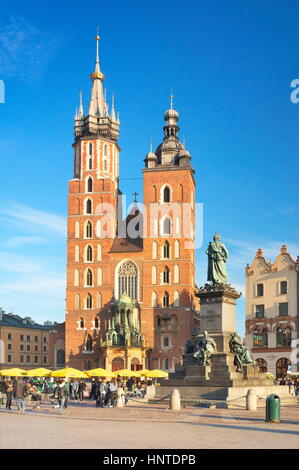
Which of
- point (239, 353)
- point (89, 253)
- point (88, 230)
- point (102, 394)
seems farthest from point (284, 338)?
point (102, 394)

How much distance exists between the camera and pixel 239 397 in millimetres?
31406

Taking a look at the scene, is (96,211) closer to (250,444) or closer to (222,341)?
(222,341)

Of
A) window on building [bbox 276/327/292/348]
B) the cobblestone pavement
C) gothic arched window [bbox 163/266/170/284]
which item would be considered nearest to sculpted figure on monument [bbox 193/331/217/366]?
the cobblestone pavement

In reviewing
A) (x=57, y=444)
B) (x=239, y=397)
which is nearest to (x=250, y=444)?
(x=57, y=444)

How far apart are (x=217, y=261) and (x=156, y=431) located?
1925 cm

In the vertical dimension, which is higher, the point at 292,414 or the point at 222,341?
the point at 222,341

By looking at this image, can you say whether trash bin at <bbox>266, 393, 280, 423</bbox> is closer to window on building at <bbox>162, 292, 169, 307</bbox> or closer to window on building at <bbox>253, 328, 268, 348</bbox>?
window on building at <bbox>253, 328, 268, 348</bbox>

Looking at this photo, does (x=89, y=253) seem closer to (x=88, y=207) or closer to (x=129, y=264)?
(x=129, y=264)

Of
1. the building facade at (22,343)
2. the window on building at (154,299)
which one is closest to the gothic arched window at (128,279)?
the window on building at (154,299)

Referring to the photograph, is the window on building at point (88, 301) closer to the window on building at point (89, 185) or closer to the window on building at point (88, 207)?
the window on building at point (88, 207)

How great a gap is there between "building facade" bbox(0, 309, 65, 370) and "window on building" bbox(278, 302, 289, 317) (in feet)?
137

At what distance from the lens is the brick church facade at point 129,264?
76250 mm

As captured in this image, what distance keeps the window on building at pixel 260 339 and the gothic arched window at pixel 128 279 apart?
17.1 meters
